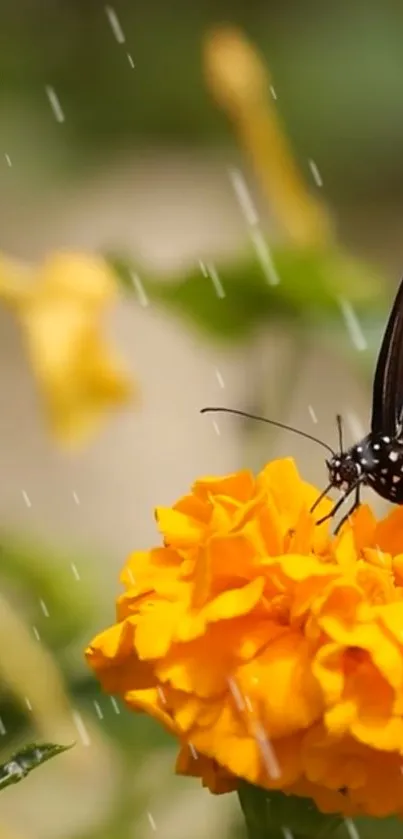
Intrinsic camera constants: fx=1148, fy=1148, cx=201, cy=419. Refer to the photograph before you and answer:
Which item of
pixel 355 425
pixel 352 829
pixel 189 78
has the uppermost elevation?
pixel 189 78

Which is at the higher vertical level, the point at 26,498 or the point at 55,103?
the point at 55,103

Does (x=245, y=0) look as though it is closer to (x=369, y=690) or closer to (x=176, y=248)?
(x=176, y=248)

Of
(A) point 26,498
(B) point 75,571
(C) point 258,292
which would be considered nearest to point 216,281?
(C) point 258,292

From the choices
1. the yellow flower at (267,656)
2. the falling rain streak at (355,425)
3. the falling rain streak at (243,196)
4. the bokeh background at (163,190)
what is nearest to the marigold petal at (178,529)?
the yellow flower at (267,656)

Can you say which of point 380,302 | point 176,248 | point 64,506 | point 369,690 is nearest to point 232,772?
point 369,690

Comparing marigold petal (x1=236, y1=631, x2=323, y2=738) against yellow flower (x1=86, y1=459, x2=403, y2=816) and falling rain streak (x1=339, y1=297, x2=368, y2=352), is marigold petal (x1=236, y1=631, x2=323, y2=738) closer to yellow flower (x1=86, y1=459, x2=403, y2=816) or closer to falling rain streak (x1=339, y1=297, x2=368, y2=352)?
yellow flower (x1=86, y1=459, x2=403, y2=816)

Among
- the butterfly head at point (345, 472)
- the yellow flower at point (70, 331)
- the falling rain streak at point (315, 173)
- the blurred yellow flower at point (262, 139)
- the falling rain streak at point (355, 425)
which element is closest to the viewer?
the butterfly head at point (345, 472)

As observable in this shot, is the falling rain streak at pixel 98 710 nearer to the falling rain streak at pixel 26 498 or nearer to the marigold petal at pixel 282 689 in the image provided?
the marigold petal at pixel 282 689

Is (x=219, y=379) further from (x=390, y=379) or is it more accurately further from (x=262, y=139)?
(x=390, y=379)
